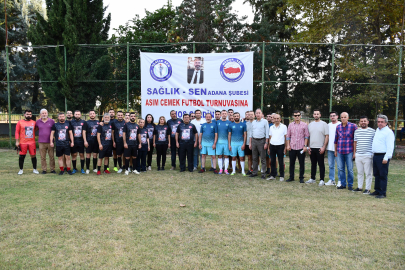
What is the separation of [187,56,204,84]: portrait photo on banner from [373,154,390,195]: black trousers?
6288mm

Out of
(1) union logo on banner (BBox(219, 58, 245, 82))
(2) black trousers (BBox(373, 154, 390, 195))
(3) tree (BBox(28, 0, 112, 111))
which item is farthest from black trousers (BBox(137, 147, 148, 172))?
(2) black trousers (BBox(373, 154, 390, 195))

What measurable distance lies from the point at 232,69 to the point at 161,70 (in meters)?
2.49

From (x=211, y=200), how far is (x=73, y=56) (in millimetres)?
9240

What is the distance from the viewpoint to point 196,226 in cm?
404

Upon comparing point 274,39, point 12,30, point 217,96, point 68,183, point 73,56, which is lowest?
point 68,183

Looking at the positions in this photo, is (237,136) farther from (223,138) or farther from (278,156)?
(278,156)

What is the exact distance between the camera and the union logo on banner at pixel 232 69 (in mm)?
10461

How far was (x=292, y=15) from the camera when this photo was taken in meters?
17.6

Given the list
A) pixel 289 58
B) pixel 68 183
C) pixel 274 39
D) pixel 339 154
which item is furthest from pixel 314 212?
pixel 274 39

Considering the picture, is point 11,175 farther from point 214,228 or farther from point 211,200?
point 214,228

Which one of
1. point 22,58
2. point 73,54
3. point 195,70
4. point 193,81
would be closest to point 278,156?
point 193,81

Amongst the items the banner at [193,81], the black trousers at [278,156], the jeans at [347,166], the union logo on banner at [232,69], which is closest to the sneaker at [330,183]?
the jeans at [347,166]

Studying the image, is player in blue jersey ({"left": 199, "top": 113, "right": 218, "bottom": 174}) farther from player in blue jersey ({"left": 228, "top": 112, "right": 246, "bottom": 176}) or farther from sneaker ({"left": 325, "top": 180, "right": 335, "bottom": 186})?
sneaker ({"left": 325, "top": 180, "right": 335, "bottom": 186})

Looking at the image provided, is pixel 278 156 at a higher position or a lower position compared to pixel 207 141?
lower
